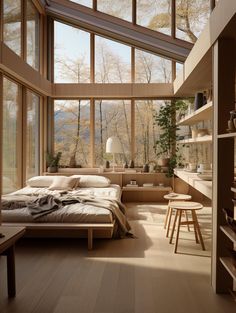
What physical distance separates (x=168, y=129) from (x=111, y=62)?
6.38 ft

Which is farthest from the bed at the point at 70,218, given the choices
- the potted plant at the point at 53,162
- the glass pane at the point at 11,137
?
the potted plant at the point at 53,162

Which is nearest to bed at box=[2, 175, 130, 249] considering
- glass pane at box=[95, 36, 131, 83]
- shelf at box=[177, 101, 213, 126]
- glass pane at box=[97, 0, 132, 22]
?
shelf at box=[177, 101, 213, 126]

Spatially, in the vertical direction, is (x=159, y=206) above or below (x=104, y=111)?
below

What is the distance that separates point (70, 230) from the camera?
153 inches

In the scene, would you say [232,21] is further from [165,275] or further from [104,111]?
[104,111]

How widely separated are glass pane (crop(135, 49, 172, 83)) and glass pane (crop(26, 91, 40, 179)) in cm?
227

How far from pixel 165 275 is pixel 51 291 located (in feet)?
3.38

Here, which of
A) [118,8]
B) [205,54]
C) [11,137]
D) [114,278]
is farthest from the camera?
[118,8]

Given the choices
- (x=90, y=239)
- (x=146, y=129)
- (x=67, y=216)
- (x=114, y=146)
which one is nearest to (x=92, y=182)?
(x=114, y=146)

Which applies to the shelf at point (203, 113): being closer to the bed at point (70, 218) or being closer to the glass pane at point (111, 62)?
the bed at point (70, 218)

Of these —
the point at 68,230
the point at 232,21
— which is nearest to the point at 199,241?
the point at 68,230

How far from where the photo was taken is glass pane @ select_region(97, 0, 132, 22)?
6.76 meters

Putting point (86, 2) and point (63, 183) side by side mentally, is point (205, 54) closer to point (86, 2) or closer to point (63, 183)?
point (63, 183)

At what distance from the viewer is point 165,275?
9.79 feet
